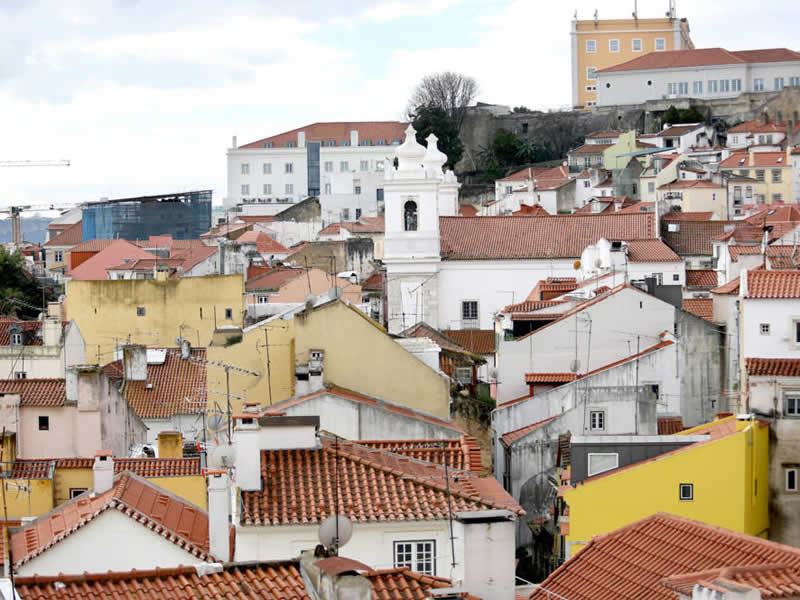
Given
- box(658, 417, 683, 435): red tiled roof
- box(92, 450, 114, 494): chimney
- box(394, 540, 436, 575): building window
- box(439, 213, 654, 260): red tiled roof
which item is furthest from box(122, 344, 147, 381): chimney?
box(439, 213, 654, 260): red tiled roof

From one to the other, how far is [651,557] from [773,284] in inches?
521

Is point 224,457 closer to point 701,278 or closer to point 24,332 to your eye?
point 24,332

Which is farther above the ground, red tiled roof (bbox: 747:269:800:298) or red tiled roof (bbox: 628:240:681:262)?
red tiled roof (bbox: 747:269:800:298)

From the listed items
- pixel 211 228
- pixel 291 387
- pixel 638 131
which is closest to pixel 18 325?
pixel 291 387

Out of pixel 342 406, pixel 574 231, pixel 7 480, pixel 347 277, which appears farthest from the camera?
pixel 347 277

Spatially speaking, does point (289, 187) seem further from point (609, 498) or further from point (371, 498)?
point (371, 498)

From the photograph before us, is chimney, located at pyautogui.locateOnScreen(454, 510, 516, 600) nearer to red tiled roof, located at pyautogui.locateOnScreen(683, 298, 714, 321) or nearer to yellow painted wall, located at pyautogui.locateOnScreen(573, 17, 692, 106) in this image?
red tiled roof, located at pyautogui.locateOnScreen(683, 298, 714, 321)

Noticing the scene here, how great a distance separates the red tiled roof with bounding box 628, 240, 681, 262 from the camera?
53.4 metres

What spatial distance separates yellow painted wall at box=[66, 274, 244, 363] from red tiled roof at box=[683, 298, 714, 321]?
10287 millimetres

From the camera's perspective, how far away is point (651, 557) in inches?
650

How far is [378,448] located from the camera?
54.1ft

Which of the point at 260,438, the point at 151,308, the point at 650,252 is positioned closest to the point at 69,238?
the point at 650,252

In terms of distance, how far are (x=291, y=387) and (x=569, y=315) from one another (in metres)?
10.1

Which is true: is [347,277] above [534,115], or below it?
below
